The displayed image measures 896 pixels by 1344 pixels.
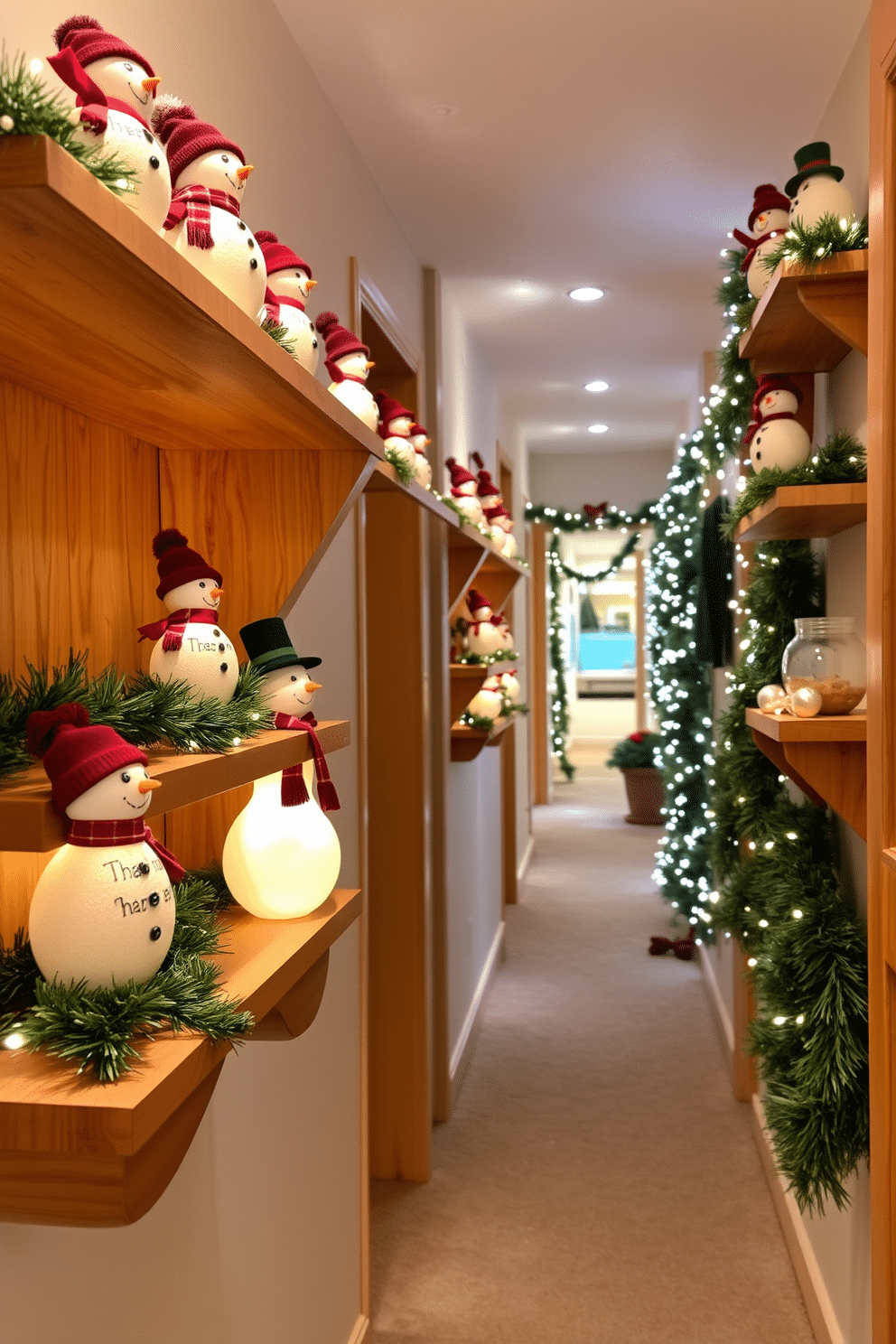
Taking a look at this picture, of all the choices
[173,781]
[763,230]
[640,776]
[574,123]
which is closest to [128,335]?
[173,781]

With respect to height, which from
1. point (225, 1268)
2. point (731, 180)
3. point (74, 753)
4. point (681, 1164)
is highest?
point (731, 180)

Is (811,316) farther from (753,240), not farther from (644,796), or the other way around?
(644,796)

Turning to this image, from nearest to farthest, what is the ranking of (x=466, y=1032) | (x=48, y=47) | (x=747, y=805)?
(x=48, y=47)
(x=747, y=805)
(x=466, y=1032)

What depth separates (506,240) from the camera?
3.13 meters

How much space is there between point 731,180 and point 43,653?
90.0 inches

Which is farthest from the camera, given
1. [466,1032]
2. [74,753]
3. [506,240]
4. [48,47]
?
[466,1032]

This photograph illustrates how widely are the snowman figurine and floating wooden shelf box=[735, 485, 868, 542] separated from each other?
46.9 inches

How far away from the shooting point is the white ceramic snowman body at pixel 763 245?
2.04 metres

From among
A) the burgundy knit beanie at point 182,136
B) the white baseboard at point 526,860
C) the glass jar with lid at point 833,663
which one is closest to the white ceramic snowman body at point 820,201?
the glass jar with lid at point 833,663

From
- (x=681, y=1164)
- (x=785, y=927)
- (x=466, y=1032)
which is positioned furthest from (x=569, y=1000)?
(x=785, y=927)

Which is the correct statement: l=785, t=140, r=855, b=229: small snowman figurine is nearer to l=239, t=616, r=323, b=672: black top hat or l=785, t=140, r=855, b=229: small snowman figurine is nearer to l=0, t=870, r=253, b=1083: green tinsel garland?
l=239, t=616, r=323, b=672: black top hat

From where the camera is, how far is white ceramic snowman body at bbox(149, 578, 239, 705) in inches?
41.5

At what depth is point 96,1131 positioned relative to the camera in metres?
0.71

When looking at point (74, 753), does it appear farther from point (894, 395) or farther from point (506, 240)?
point (506, 240)
